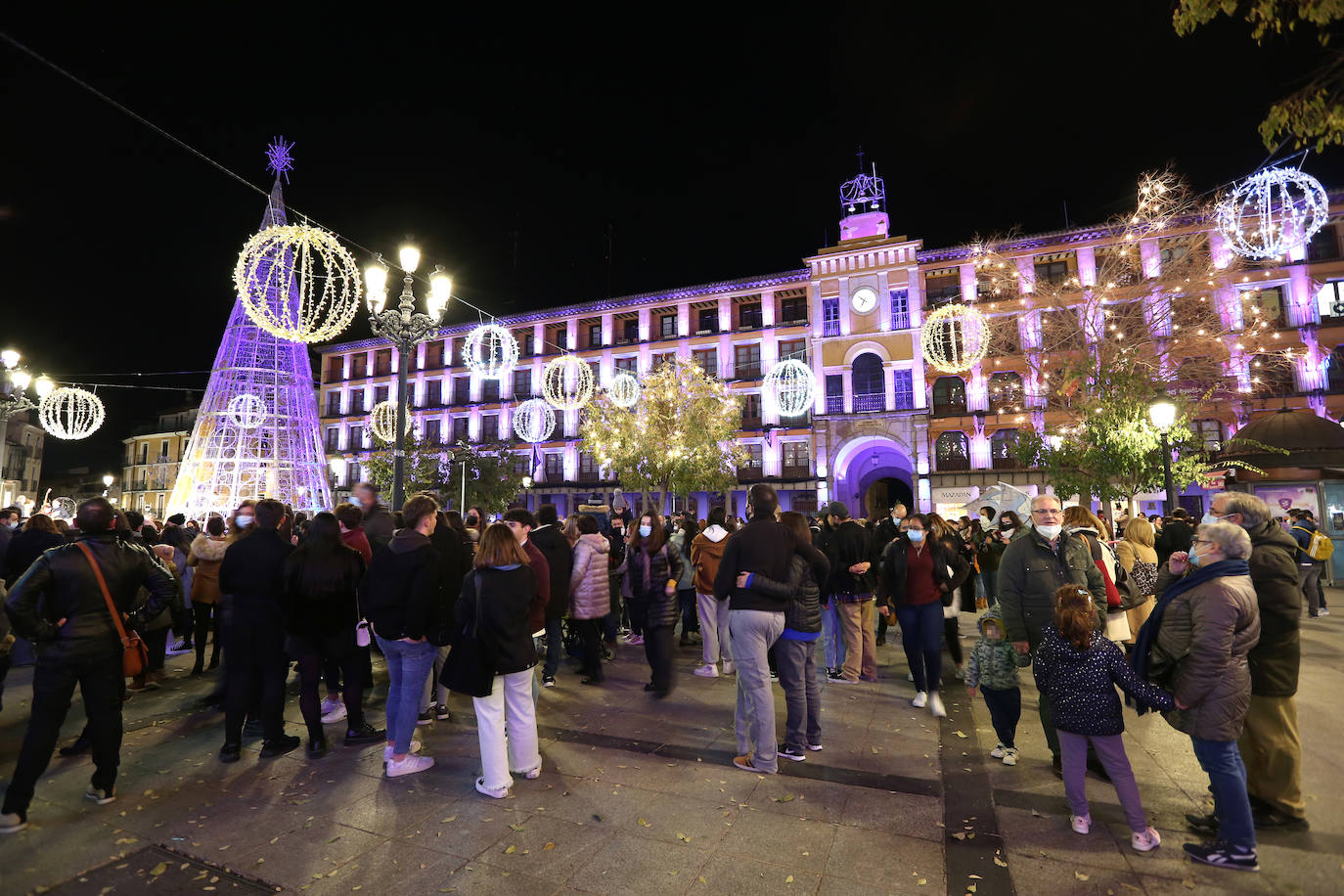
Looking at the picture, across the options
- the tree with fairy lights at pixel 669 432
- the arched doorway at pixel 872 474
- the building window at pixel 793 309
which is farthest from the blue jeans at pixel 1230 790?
the building window at pixel 793 309

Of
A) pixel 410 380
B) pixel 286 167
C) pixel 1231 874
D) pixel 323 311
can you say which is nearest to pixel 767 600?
pixel 1231 874

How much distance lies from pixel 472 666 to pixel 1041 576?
3.99 m

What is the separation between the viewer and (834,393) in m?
30.8

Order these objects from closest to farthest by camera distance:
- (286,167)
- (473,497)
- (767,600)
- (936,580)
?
(767,600), (936,580), (286,167), (473,497)

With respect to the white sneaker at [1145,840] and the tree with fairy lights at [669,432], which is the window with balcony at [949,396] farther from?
the white sneaker at [1145,840]

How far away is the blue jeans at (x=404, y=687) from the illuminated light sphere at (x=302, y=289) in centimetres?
483

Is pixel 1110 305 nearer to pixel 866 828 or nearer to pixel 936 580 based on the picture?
pixel 936 580

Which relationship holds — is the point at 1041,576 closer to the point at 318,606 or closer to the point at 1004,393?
the point at 318,606

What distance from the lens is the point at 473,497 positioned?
90.3 feet

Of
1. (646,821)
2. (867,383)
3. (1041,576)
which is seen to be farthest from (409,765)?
(867,383)

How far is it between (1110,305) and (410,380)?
38957mm

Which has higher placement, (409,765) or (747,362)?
(747,362)

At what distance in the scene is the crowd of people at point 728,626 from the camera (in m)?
3.40

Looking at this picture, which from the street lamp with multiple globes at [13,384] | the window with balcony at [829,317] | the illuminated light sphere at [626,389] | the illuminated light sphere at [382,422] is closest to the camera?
the street lamp with multiple globes at [13,384]
